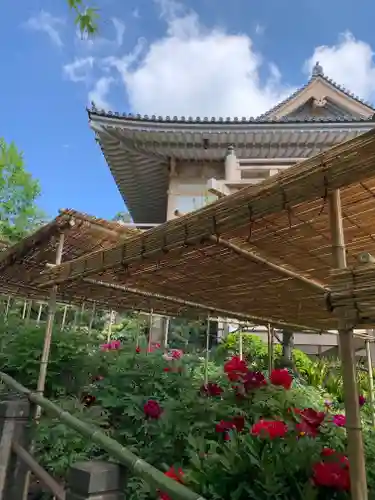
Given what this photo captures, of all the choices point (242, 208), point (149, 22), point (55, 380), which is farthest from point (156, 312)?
point (149, 22)

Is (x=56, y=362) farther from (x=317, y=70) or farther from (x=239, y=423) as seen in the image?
(x=317, y=70)

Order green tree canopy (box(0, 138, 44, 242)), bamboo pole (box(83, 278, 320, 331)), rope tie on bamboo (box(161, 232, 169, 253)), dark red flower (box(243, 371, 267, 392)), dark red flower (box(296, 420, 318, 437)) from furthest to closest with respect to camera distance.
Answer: green tree canopy (box(0, 138, 44, 242)) < bamboo pole (box(83, 278, 320, 331)) < dark red flower (box(243, 371, 267, 392)) < rope tie on bamboo (box(161, 232, 169, 253)) < dark red flower (box(296, 420, 318, 437))

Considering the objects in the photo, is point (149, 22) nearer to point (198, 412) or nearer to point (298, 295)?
point (298, 295)

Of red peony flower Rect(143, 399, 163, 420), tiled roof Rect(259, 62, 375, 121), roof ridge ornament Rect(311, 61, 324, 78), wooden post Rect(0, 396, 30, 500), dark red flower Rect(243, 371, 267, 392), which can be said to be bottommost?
wooden post Rect(0, 396, 30, 500)

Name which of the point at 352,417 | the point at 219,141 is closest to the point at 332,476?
the point at 352,417

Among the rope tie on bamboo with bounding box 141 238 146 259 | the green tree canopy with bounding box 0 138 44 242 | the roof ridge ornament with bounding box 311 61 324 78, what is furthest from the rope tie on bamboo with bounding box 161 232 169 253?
the green tree canopy with bounding box 0 138 44 242

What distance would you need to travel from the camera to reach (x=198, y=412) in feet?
8.36

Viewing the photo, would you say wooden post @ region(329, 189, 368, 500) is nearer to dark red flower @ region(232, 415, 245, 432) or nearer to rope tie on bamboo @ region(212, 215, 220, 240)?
rope tie on bamboo @ region(212, 215, 220, 240)

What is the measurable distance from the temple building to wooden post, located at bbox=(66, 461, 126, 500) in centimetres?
705

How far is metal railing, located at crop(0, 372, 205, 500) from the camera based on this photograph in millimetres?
1398

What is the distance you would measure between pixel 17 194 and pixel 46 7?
1369 cm

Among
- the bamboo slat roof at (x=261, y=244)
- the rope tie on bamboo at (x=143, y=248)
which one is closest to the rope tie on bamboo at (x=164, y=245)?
the bamboo slat roof at (x=261, y=244)

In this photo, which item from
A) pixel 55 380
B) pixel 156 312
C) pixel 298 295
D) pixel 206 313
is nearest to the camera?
pixel 298 295

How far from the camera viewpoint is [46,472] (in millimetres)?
2209
